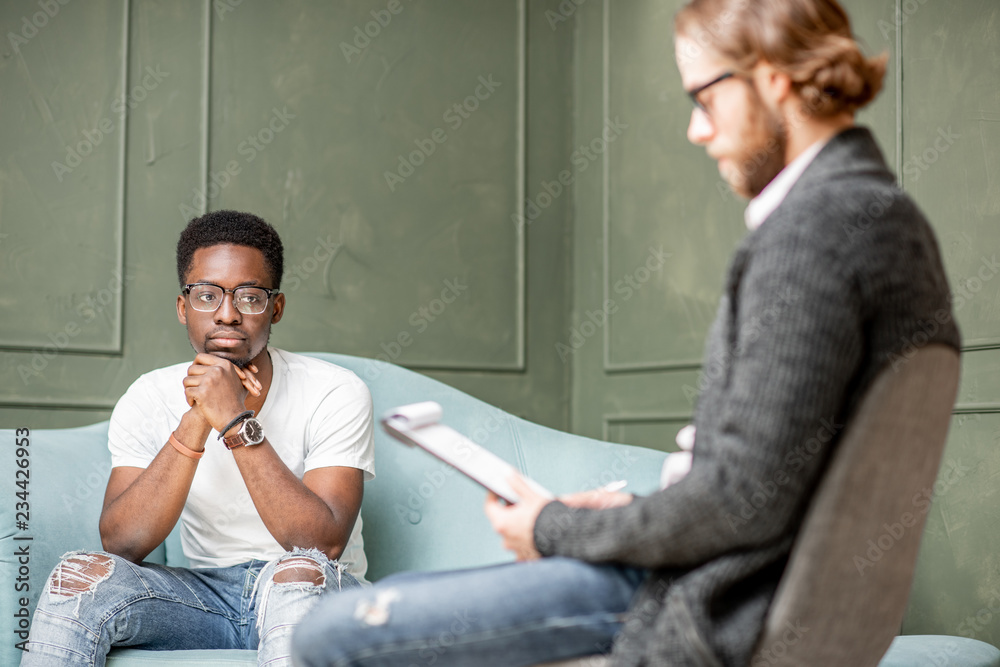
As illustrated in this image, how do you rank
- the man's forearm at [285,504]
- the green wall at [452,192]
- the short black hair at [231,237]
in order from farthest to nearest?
1. the green wall at [452,192]
2. the short black hair at [231,237]
3. the man's forearm at [285,504]

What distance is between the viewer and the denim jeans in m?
0.88

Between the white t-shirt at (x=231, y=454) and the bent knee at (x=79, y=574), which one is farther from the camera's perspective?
the white t-shirt at (x=231, y=454)

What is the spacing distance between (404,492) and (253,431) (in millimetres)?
583

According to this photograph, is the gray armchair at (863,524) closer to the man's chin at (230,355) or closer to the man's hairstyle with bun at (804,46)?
the man's hairstyle with bun at (804,46)

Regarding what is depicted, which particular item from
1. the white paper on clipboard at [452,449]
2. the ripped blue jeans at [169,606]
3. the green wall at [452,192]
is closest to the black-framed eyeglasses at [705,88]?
the white paper on clipboard at [452,449]

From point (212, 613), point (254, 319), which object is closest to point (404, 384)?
point (254, 319)

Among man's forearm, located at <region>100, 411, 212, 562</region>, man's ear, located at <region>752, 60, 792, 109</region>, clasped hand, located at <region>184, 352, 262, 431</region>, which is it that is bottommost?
man's forearm, located at <region>100, 411, 212, 562</region>

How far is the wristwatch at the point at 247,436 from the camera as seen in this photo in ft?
5.67

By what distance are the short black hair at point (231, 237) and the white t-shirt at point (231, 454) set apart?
0.24 metres

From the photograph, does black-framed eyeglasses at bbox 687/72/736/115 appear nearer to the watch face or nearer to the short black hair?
the watch face

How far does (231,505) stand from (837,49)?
1433 mm

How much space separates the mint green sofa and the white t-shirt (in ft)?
0.44

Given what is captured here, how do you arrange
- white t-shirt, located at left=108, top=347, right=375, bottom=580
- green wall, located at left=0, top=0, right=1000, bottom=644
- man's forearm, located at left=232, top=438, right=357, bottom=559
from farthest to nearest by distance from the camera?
green wall, located at left=0, top=0, right=1000, bottom=644 → white t-shirt, located at left=108, top=347, right=375, bottom=580 → man's forearm, located at left=232, top=438, right=357, bottom=559

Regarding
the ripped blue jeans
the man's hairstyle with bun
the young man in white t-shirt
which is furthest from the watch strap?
the man's hairstyle with bun
